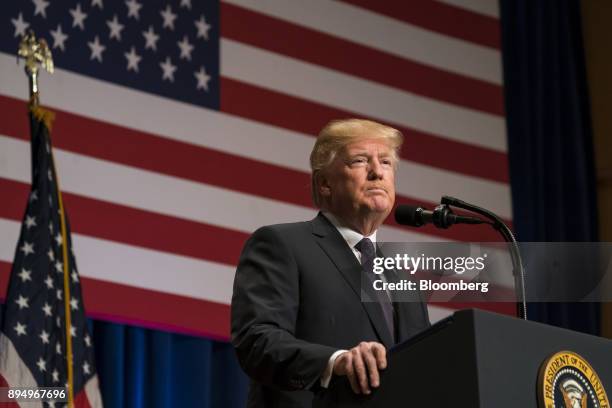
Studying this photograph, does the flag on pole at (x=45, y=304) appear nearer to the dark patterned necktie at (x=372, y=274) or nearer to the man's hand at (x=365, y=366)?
the dark patterned necktie at (x=372, y=274)

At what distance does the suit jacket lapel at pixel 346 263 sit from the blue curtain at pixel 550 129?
3607mm

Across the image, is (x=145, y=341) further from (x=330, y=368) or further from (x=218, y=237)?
(x=330, y=368)

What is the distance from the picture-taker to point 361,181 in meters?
2.67

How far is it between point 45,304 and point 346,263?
6.10ft

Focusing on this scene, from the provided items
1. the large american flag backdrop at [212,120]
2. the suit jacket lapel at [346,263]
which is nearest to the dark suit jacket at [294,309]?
the suit jacket lapel at [346,263]

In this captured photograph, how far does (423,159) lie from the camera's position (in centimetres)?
585

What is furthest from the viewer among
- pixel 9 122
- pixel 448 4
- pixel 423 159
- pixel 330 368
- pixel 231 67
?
pixel 448 4

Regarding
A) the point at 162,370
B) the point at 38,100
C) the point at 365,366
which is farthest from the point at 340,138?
the point at 162,370

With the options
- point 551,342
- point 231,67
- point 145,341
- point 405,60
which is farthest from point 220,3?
point 551,342

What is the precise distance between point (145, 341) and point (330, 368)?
279 cm

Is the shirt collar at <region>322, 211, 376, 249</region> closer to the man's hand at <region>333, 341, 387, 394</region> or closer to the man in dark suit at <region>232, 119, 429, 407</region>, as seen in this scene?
the man in dark suit at <region>232, 119, 429, 407</region>

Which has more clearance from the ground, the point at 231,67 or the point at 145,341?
the point at 231,67

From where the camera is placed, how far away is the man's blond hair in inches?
107

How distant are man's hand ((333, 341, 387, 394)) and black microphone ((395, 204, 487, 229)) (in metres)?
0.41
